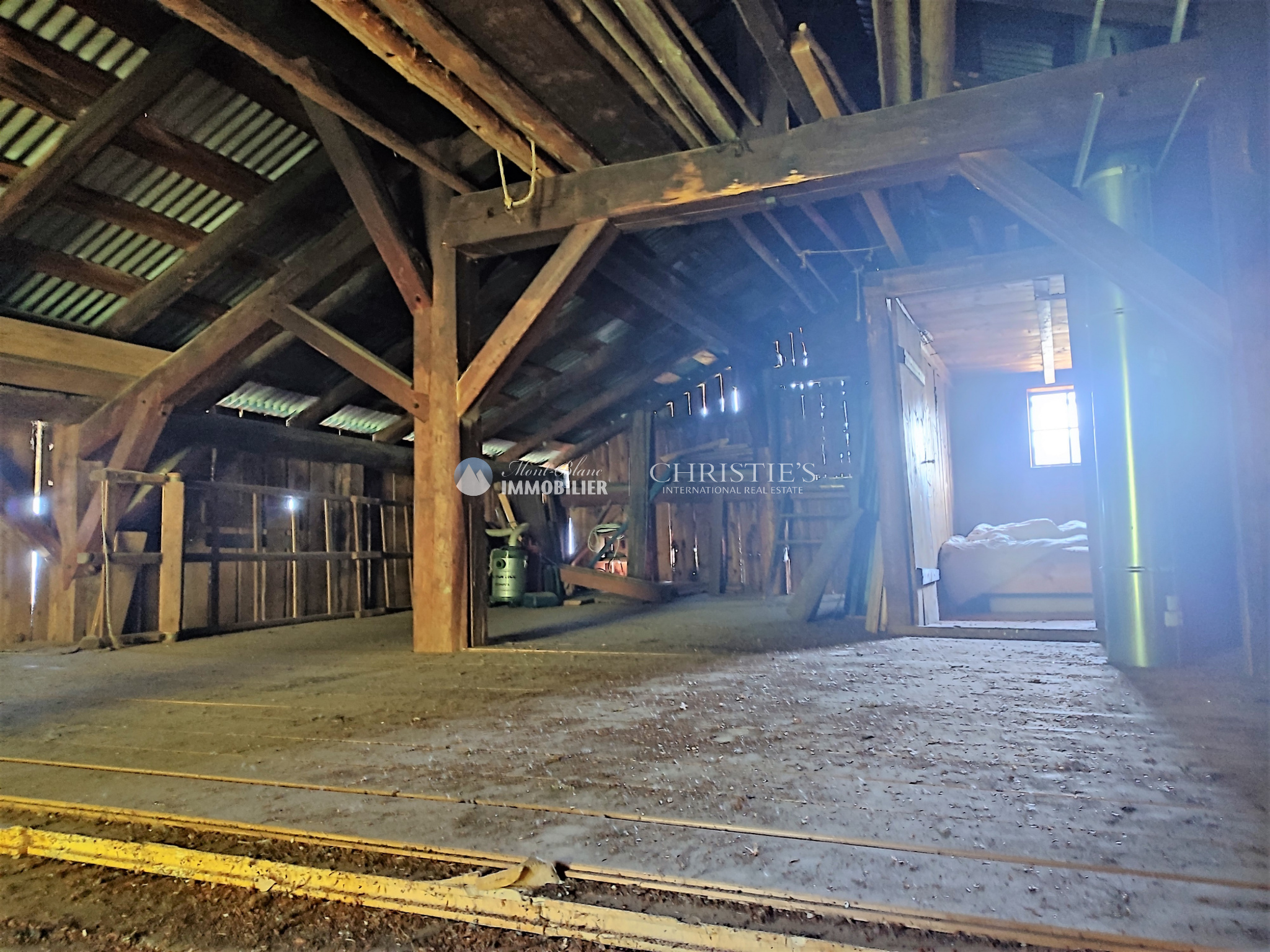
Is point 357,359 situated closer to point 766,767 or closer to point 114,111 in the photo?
point 114,111

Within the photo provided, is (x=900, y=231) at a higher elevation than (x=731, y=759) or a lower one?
higher

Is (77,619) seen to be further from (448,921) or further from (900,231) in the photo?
(900,231)

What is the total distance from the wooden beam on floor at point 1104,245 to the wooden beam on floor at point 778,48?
2.48ft

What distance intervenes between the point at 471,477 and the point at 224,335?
6.52ft

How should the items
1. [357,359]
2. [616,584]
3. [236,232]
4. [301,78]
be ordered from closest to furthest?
1. [301,78]
2. [357,359]
3. [236,232]
4. [616,584]

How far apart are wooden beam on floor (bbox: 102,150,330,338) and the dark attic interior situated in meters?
0.03

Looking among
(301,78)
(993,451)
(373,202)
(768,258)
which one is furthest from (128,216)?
(993,451)

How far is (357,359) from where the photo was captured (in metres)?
4.34

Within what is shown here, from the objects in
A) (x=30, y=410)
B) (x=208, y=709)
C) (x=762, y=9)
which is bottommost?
(x=208, y=709)

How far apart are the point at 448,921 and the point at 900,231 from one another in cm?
536

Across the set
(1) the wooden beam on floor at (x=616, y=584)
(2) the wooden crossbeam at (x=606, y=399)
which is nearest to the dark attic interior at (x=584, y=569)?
(1) the wooden beam on floor at (x=616, y=584)

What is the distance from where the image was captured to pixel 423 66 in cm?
318

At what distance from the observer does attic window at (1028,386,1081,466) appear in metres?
8.59

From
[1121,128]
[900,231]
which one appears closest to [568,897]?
[1121,128]
